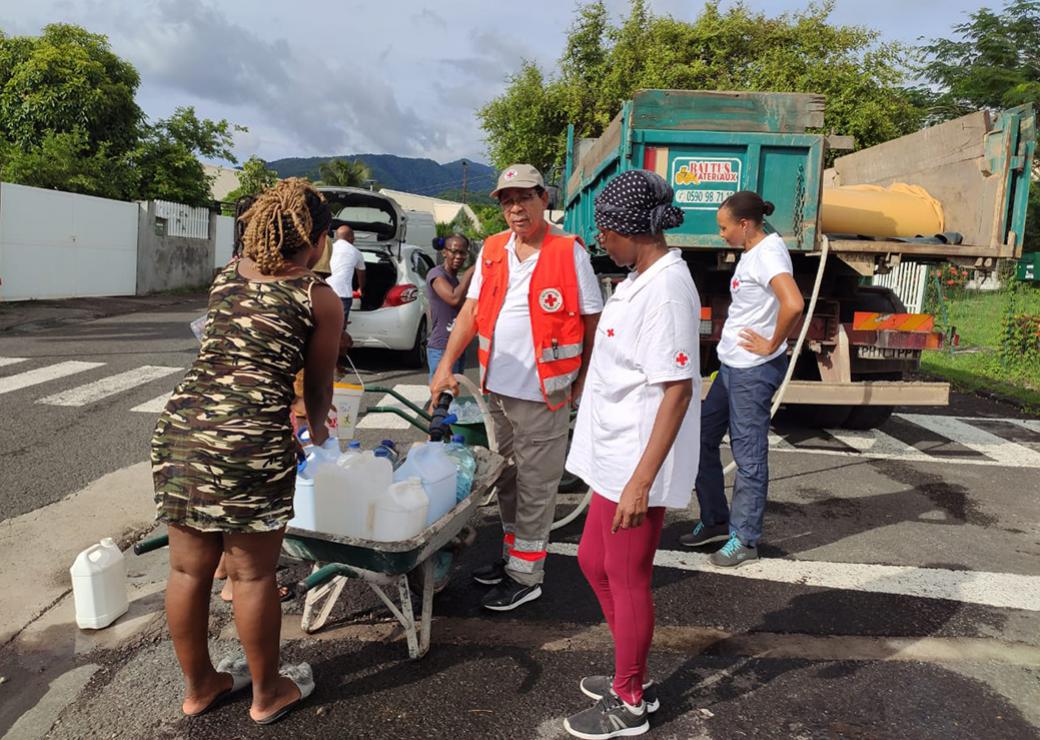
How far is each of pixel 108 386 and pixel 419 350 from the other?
11.9ft

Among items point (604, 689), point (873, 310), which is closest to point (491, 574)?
point (604, 689)

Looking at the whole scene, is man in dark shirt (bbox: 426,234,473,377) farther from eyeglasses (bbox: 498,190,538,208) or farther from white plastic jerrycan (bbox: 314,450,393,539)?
white plastic jerrycan (bbox: 314,450,393,539)

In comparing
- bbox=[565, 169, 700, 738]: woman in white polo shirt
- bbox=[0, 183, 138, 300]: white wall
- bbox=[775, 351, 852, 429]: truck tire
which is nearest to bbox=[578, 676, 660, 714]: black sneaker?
bbox=[565, 169, 700, 738]: woman in white polo shirt

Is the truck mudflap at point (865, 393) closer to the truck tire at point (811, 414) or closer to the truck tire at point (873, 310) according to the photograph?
the truck tire at point (873, 310)

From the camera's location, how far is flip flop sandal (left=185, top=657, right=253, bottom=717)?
2764 mm

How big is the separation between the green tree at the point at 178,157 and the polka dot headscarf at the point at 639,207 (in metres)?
24.0

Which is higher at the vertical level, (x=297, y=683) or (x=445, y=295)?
(x=445, y=295)

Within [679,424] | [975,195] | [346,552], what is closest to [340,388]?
[346,552]

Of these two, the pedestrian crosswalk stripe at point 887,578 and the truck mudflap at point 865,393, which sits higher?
the truck mudflap at point 865,393

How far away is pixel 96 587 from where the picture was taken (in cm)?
334

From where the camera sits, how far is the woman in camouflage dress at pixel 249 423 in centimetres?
238

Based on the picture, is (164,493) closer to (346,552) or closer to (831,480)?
(346,552)

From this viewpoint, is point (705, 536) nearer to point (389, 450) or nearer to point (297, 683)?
point (389, 450)

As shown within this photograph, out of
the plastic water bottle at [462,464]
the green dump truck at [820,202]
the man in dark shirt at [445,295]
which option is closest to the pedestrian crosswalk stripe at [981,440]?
the green dump truck at [820,202]
